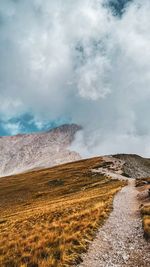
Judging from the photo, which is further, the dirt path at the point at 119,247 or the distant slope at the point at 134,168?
the distant slope at the point at 134,168

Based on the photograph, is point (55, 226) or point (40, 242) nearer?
point (40, 242)

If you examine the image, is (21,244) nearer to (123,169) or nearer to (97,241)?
(97,241)

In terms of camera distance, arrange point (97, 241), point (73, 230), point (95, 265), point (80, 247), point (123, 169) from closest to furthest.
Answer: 1. point (95, 265)
2. point (80, 247)
3. point (97, 241)
4. point (73, 230)
5. point (123, 169)

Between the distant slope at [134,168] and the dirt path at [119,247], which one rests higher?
the distant slope at [134,168]

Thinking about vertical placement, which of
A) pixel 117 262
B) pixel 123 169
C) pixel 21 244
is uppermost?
pixel 123 169

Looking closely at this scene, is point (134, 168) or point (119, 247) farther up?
point (134, 168)

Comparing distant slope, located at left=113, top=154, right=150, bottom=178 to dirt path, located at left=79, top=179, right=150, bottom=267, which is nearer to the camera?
dirt path, located at left=79, top=179, right=150, bottom=267

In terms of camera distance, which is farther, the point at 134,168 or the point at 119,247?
the point at 134,168

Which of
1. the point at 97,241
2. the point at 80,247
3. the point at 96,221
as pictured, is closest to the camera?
the point at 80,247

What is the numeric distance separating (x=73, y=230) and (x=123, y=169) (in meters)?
107

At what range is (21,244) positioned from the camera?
1795 cm

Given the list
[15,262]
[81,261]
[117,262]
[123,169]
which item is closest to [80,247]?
[81,261]

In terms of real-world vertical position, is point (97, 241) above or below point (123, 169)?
below

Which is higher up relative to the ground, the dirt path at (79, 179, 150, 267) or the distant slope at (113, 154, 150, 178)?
the distant slope at (113, 154, 150, 178)
